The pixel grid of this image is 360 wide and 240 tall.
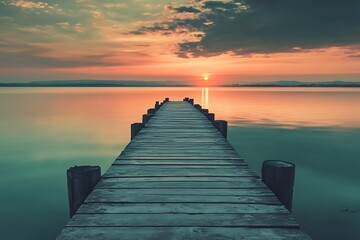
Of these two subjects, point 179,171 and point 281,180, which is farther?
point 179,171

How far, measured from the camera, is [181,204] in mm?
3086

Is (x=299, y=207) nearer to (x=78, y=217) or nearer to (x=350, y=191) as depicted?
(x=350, y=191)


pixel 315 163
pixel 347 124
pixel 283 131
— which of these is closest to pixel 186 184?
pixel 315 163

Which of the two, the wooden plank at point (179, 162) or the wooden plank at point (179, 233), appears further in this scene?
the wooden plank at point (179, 162)

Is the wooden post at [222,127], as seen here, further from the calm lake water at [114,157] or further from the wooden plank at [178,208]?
the wooden plank at [178,208]

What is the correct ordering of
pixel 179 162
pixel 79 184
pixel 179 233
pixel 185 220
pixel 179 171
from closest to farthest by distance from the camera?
pixel 179 233, pixel 185 220, pixel 79 184, pixel 179 171, pixel 179 162

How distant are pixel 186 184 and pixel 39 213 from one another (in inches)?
223

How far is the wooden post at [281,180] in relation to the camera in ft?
11.6

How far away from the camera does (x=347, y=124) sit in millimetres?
23375

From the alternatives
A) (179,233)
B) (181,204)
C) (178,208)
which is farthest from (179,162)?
(179,233)

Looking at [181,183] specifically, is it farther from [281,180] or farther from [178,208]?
[281,180]

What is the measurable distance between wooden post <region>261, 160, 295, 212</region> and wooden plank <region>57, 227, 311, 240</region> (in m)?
1.03

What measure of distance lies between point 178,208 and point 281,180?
139cm

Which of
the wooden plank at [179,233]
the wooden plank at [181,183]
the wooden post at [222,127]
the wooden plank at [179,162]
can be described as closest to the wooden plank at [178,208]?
the wooden plank at [179,233]
